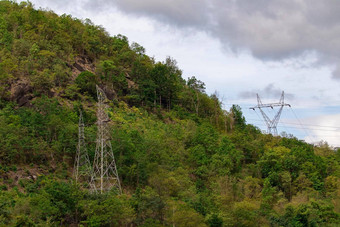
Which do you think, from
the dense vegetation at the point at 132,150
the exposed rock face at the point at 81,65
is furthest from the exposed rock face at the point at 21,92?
the exposed rock face at the point at 81,65

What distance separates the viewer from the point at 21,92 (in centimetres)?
5181

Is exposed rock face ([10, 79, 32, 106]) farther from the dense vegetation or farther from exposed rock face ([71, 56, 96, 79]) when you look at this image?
exposed rock face ([71, 56, 96, 79])

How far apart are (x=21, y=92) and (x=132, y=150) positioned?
17.4 metres

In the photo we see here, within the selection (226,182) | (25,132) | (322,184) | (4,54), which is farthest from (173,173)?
(4,54)

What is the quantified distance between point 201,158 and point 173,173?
953cm

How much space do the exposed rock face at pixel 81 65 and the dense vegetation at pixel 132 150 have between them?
0.27m

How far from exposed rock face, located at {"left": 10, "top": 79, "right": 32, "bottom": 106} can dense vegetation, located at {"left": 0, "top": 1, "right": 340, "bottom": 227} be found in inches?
5.4

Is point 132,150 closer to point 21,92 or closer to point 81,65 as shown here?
point 21,92

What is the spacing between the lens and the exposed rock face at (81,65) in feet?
212

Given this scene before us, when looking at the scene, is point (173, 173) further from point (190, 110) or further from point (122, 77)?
point (190, 110)

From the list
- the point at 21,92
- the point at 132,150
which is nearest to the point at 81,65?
the point at 21,92

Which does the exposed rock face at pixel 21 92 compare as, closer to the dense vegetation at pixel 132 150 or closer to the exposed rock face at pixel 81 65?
the dense vegetation at pixel 132 150

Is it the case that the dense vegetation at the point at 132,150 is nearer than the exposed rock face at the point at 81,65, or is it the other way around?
the dense vegetation at the point at 132,150

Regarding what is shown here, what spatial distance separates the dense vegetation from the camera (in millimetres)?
34938
